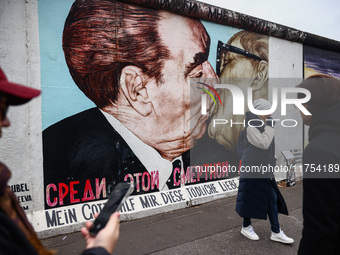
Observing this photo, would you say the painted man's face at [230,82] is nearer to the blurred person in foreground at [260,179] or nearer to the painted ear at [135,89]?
the painted ear at [135,89]

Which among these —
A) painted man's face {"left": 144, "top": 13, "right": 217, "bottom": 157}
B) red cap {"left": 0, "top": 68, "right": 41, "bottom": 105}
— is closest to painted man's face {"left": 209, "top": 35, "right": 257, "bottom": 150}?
painted man's face {"left": 144, "top": 13, "right": 217, "bottom": 157}

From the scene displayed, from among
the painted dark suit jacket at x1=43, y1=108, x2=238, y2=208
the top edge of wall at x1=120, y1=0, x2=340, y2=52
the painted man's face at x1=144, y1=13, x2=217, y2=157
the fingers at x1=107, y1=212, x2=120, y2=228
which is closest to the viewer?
the fingers at x1=107, y1=212, x2=120, y2=228

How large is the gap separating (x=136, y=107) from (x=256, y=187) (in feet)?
8.18

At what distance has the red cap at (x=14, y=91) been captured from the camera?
0.92 meters

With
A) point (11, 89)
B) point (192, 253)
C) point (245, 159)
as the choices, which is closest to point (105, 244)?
point (11, 89)

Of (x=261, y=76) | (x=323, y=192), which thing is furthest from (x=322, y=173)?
(x=261, y=76)

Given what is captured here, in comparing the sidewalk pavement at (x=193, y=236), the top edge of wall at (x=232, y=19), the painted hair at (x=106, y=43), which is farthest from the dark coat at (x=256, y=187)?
the top edge of wall at (x=232, y=19)

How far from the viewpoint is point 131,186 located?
4.31 feet

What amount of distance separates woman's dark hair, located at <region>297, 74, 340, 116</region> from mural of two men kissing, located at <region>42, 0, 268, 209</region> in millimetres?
3486

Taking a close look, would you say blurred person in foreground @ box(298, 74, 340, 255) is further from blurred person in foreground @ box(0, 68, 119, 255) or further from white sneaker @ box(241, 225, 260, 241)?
white sneaker @ box(241, 225, 260, 241)

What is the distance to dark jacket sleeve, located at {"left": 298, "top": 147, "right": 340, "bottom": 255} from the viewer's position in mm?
1506

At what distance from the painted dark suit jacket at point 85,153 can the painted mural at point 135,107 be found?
2 centimetres

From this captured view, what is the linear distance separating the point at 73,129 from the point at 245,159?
2.71 meters

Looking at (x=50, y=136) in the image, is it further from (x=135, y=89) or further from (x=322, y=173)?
(x=322, y=173)
